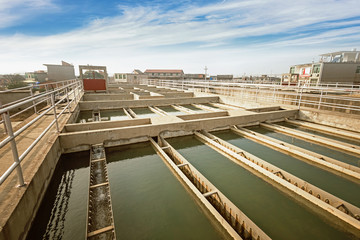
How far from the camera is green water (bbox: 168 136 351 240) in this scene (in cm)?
299

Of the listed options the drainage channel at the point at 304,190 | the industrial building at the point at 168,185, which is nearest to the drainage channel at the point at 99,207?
the industrial building at the point at 168,185

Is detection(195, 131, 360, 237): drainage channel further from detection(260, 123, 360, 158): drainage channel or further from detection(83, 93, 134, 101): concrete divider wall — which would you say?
→ detection(83, 93, 134, 101): concrete divider wall

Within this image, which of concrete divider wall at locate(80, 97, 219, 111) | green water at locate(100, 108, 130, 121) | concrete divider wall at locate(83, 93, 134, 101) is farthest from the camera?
concrete divider wall at locate(83, 93, 134, 101)

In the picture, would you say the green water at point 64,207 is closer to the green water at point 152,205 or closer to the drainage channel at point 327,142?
the green water at point 152,205

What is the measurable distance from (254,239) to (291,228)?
2.83ft

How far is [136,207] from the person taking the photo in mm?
3521

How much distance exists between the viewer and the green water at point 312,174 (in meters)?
3.94

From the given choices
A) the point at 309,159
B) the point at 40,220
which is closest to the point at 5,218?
the point at 40,220

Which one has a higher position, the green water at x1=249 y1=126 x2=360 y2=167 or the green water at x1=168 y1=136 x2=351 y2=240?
the green water at x1=249 y1=126 x2=360 y2=167

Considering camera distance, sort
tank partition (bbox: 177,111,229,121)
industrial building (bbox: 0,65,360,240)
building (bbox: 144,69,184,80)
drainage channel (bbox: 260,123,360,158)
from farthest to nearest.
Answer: building (bbox: 144,69,184,80), tank partition (bbox: 177,111,229,121), drainage channel (bbox: 260,123,360,158), industrial building (bbox: 0,65,360,240)

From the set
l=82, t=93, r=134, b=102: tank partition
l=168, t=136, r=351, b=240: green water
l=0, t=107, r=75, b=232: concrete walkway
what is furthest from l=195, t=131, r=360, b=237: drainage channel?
l=82, t=93, r=134, b=102: tank partition

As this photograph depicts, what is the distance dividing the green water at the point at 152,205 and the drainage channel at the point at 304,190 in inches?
76.8

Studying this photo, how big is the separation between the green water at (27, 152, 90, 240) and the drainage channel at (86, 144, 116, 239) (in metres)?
0.17

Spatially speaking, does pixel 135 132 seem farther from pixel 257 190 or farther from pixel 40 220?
pixel 257 190
